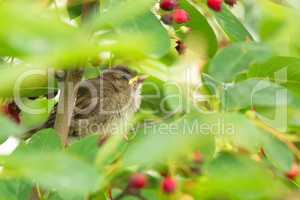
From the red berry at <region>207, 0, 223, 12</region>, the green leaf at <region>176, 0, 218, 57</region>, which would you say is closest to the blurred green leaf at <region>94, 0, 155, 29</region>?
the red berry at <region>207, 0, 223, 12</region>

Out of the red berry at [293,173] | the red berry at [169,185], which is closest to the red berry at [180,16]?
the red berry at [293,173]

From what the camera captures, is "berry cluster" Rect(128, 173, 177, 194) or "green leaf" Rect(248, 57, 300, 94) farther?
"green leaf" Rect(248, 57, 300, 94)

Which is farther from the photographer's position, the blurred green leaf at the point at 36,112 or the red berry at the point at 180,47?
the blurred green leaf at the point at 36,112

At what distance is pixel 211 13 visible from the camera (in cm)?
198

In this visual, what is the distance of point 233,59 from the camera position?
58.2 inches

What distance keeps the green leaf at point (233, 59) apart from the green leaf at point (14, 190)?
0.62 meters

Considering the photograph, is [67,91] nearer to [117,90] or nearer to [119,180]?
[119,180]

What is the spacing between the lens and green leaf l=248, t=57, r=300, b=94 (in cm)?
159

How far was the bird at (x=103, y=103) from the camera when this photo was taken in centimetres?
307

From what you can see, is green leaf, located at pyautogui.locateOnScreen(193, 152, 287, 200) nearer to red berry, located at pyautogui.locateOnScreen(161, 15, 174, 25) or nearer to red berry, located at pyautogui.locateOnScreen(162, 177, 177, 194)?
red berry, located at pyautogui.locateOnScreen(162, 177, 177, 194)

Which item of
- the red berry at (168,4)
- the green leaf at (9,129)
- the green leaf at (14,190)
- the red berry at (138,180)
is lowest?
the green leaf at (14,190)

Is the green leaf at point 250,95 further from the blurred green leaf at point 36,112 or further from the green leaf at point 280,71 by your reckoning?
the blurred green leaf at point 36,112

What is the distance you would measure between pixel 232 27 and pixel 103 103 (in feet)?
8.54

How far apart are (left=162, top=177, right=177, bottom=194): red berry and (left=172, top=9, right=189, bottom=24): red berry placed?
72cm
